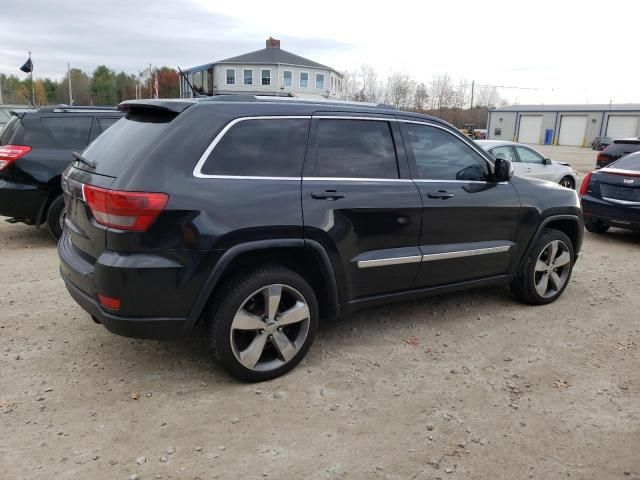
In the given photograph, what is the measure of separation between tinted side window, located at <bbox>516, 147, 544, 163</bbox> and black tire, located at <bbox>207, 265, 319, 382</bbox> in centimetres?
949

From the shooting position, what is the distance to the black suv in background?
672 cm

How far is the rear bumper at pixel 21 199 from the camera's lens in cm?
670

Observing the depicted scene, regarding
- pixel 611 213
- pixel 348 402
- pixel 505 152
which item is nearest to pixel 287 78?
pixel 505 152

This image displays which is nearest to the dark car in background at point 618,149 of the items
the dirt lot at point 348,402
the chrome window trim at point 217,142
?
the dirt lot at point 348,402

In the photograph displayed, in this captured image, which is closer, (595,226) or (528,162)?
(595,226)

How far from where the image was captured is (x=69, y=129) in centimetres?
723

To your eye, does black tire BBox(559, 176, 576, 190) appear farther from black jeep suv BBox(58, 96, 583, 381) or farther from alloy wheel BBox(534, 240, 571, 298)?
black jeep suv BBox(58, 96, 583, 381)

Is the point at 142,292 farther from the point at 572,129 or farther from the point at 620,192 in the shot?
the point at 572,129

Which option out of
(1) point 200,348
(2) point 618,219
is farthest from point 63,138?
(2) point 618,219

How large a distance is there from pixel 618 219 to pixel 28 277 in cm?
816

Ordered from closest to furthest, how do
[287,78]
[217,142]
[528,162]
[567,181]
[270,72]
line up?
[217,142] < [528,162] < [567,181] < [270,72] < [287,78]

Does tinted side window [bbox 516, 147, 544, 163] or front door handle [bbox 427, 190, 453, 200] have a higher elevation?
front door handle [bbox 427, 190, 453, 200]

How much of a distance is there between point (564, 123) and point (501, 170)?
65.1 metres

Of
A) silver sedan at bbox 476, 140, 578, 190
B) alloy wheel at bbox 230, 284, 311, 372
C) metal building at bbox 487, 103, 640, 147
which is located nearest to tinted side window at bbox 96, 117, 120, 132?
alloy wheel at bbox 230, 284, 311, 372
